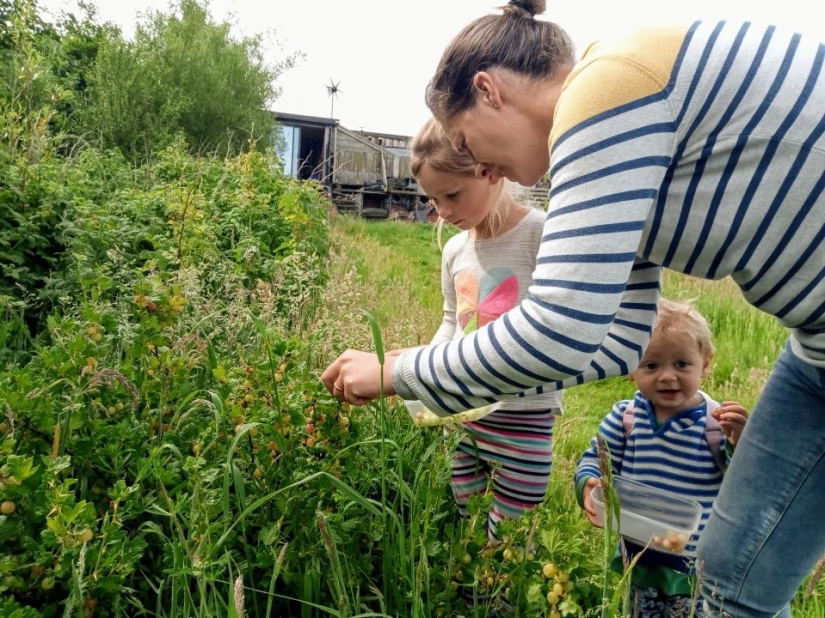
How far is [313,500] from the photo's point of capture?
1473mm

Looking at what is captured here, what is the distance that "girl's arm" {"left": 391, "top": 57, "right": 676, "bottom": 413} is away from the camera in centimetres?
98

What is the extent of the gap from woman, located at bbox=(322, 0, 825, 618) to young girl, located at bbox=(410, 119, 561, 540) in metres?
0.71

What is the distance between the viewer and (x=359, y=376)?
1306 mm

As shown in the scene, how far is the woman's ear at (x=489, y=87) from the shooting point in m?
1.32

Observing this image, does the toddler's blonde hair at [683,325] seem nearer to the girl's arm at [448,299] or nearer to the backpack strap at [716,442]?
the backpack strap at [716,442]

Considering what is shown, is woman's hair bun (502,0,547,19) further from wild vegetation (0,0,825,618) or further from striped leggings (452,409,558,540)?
striped leggings (452,409,558,540)

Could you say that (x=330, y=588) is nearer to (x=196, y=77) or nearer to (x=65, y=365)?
(x=65, y=365)

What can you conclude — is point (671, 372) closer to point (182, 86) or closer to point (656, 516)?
point (656, 516)

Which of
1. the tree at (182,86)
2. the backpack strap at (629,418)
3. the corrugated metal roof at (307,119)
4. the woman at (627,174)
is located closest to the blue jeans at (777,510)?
the woman at (627,174)

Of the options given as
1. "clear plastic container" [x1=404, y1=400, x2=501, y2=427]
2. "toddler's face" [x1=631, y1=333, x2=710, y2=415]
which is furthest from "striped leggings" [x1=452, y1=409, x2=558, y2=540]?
"clear plastic container" [x1=404, y1=400, x2=501, y2=427]

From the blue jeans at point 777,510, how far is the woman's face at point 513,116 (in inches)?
31.3

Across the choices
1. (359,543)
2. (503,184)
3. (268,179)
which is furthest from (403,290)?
(359,543)

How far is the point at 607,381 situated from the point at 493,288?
299 cm

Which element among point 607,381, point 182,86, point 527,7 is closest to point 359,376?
point 527,7
